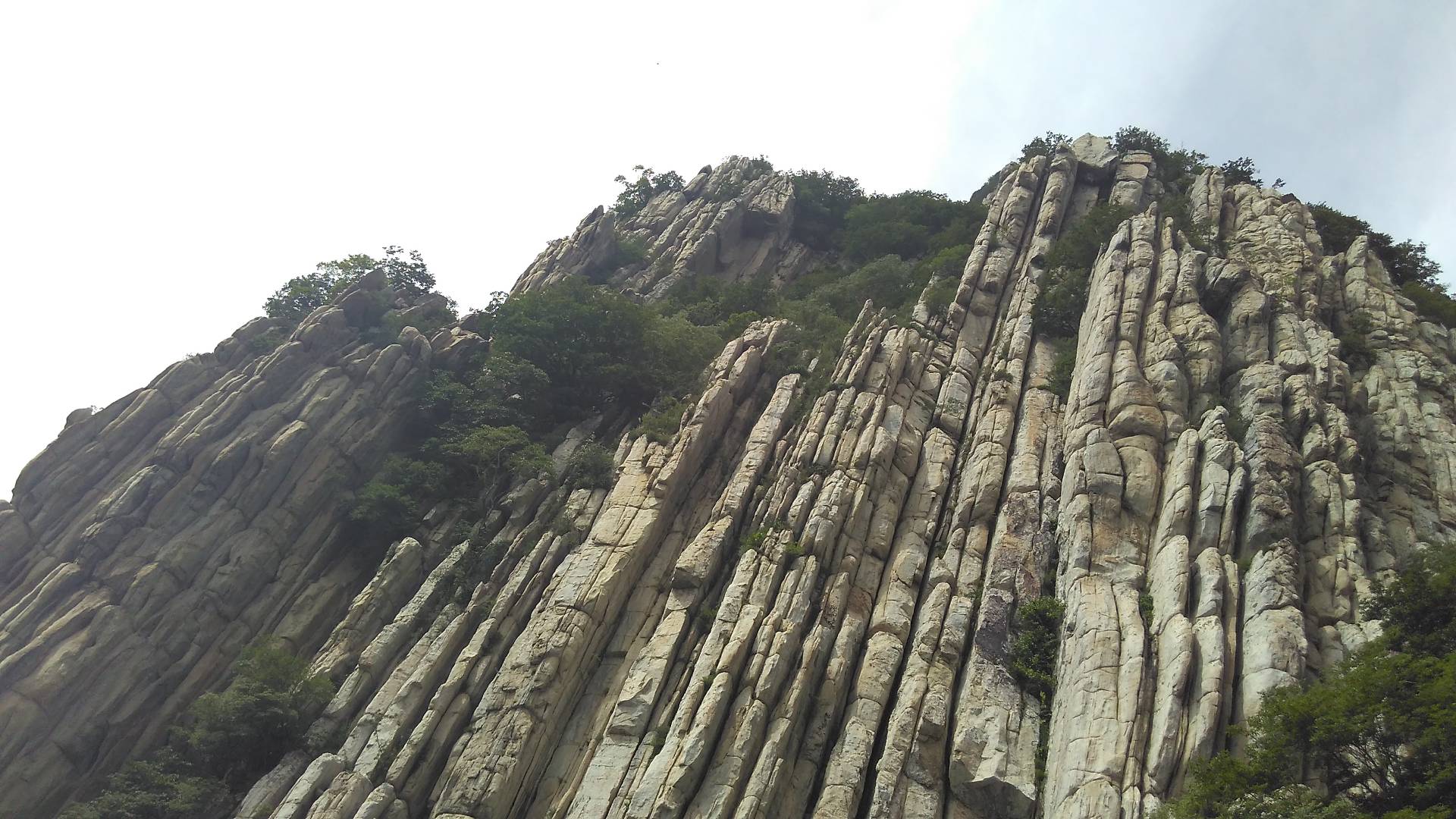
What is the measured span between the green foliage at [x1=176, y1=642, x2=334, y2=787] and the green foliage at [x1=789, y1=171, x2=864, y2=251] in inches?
2402

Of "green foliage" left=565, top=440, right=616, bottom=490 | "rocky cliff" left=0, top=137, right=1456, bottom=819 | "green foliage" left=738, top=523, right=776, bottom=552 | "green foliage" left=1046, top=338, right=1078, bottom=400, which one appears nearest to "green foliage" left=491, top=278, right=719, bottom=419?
"rocky cliff" left=0, top=137, right=1456, bottom=819

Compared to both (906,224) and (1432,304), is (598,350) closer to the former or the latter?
(906,224)

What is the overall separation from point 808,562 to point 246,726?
2261 cm

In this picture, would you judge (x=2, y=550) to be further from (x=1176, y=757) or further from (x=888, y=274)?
(x=888, y=274)

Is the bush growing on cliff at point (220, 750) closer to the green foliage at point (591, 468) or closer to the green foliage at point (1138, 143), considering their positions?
the green foliage at point (591, 468)

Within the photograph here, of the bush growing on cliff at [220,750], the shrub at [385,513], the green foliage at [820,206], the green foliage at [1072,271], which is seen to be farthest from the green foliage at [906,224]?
the bush growing on cliff at [220,750]

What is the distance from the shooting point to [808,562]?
35.2 metres

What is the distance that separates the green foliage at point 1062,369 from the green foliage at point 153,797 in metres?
39.1

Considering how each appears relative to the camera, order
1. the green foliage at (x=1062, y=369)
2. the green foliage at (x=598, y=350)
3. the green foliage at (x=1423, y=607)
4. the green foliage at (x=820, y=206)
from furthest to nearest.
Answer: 1. the green foliage at (x=820, y=206)
2. the green foliage at (x=598, y=350)
3. the green foliage at (x=1062, y=369)
4. the green foliage at (x=1423, y=607)

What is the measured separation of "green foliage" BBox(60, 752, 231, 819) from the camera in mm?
31609

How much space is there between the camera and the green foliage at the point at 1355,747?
1947 centimetres

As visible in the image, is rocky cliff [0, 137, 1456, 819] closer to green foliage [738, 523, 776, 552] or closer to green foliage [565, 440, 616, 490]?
green foliage [738, 523, 776, 552]

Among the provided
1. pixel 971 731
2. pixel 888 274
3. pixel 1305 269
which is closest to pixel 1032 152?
pixel 888 274

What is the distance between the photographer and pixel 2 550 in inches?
1524
